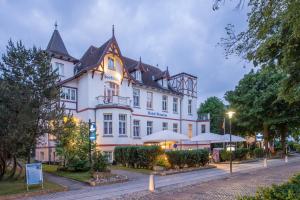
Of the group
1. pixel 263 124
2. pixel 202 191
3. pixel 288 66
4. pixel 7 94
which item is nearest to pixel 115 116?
pixel 7 94

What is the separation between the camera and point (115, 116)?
30234 mm

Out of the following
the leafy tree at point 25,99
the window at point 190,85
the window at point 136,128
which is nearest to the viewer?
the leafy tree at point 25,99

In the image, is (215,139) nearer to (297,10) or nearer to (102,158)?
(102,158)

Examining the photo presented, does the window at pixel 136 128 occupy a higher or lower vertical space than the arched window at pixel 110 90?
lower

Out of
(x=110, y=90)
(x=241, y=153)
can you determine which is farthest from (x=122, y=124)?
(x=241, y=153)

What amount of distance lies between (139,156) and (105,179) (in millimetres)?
6257

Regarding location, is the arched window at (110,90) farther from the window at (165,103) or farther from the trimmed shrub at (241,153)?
the trimmed shrub at (241,153)

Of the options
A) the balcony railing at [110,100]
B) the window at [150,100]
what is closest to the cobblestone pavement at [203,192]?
the balcony railing at [110,100]

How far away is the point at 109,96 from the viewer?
3092cm

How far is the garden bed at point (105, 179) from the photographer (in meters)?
17.5

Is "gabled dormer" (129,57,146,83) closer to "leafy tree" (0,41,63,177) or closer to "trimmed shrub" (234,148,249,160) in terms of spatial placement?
"trimmed shrub" (234,148,249,160)

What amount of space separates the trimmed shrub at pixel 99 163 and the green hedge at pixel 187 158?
17.9ft

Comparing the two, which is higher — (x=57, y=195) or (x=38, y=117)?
(x=38, y=117)

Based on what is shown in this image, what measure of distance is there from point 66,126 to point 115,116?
11581 millimetres
